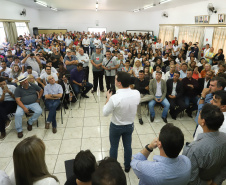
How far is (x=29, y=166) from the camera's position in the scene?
1.22 meters

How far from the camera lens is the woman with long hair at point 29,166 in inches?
47.6

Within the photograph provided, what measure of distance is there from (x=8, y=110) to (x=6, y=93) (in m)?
0.39

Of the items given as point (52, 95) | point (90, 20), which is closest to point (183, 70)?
point (52, 95)

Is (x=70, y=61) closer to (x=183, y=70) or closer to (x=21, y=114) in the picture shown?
(x=21, y=114)

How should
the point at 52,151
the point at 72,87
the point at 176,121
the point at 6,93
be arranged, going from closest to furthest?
the point at 52,151 → the point at 6,93 → the point at 176,121 → the point at 72,87

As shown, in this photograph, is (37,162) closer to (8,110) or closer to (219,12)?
(8,110)

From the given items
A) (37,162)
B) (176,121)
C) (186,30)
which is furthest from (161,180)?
(186,30)

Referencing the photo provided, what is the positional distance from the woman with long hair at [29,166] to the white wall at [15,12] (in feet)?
38.2

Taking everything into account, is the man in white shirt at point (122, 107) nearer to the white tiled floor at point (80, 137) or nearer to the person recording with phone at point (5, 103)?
the white tiled floor at point (80, 137)

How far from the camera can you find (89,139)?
11.5 ft

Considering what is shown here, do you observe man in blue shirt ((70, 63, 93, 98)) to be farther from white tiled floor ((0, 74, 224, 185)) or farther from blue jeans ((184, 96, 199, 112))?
blue jeans ((184, 96, 199, 112))

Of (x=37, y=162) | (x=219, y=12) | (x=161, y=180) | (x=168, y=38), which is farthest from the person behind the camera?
(x=168, y=38)

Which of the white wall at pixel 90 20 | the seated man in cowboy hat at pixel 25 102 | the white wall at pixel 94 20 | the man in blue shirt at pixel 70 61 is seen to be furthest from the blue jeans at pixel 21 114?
the white wall at pixel 90 20

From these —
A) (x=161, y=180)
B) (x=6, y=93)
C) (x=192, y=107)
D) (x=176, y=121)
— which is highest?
(x=161, y=180)
